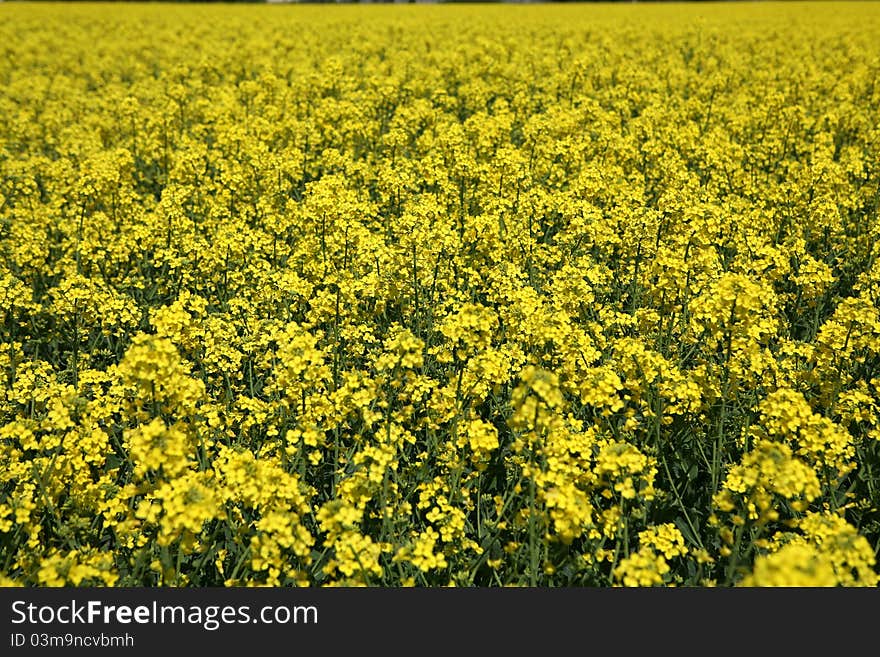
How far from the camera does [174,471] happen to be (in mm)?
3654

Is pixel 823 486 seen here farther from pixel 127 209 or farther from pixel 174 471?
pixel 127 209

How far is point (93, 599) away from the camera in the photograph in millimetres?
3412

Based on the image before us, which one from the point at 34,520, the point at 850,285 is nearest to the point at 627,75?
the point at 850,285

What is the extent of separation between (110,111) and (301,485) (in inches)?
437

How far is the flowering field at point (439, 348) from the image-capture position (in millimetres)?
3826

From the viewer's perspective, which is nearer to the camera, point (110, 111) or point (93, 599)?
point (93, 599)

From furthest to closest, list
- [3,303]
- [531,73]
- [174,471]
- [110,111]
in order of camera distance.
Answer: [531,73] < [110,111] < [3,303] < [174,471]

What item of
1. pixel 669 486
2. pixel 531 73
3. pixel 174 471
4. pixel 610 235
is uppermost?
pixel 531 73

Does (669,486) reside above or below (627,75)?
below

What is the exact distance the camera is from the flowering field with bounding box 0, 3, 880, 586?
383 centimetres

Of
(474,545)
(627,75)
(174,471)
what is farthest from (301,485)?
(627,75)

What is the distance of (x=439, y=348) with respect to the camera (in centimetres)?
523

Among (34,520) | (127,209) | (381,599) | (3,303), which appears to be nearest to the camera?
(381,599)

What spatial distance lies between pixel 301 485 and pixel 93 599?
1.27m
